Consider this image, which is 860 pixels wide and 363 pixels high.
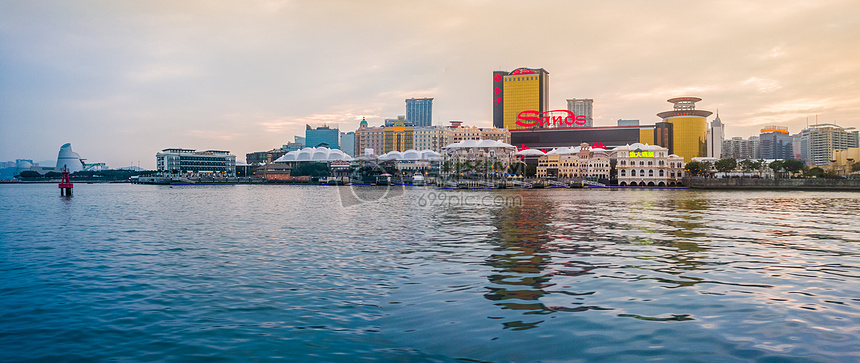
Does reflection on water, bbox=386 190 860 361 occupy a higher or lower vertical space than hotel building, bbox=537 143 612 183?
lower

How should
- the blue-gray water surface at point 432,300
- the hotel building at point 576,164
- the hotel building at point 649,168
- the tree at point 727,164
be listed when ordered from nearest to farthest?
the blue-gray water surface at point 432,300 < the tree at point 727,164 < the hotel building at point 649,168 < the hotel building at point 576,164

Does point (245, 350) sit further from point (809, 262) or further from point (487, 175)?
point (487, 175)

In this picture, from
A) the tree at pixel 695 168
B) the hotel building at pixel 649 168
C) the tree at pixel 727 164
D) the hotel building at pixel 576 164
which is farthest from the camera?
the hotel building at pixel 576 164

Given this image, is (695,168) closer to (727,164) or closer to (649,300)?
(727,164)

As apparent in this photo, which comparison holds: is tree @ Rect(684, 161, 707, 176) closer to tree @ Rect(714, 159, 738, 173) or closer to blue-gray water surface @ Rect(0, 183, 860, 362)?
tree @ Rect(714, 159, 738, 173)

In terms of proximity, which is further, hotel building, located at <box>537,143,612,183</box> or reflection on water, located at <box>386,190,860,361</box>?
hotel building, located at <box>537,143,612,183</box>

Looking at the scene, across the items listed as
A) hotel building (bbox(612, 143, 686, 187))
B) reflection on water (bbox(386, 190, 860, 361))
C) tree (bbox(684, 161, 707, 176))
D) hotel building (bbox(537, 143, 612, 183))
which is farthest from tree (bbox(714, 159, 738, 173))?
reflection on water (bbox(386, 190, 860, 361))

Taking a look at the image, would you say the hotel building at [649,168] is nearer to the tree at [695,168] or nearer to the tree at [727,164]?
the tree at [695,168]

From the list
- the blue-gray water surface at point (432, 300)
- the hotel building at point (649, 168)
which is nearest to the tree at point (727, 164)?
the hotel building at point (649, 168)

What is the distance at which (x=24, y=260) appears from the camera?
18.5 m

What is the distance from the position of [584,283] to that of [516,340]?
5.58 metres

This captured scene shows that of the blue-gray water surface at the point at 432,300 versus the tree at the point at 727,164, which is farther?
the tree at the point at 727,164

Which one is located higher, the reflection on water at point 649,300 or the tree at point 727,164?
the tree at point 727,164

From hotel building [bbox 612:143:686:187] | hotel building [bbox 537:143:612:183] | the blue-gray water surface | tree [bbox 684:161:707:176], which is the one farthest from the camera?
hotel building [bbox 537:143:612:183]
